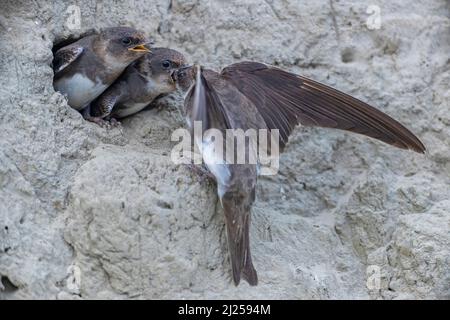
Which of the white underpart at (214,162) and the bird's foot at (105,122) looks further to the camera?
the bird's foot at (105,122)

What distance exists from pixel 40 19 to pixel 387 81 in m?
1.45

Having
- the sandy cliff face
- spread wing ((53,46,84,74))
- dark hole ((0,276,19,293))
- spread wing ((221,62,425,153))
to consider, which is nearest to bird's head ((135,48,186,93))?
the sandy cliff face

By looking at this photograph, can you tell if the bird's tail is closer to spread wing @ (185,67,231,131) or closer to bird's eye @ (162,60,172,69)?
spread wing @ (185,67,231,131)

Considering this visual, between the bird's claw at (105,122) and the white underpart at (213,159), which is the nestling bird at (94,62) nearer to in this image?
the bird's claw at (105,122)

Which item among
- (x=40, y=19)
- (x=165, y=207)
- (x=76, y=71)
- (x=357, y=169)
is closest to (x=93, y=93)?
(x=76, y=71)

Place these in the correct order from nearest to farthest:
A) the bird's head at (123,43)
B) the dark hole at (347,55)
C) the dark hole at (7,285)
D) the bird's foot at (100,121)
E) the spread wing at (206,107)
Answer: the dark hole at (7,285), the spread wing at (206,107), the bird's foot at (100,121), the bird's head at (123,43), the dark hole at (347,55)

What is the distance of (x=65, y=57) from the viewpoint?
4.01 meters

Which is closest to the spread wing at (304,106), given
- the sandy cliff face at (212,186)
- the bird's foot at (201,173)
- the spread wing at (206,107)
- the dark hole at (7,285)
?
the sandy cliff face at (212,186)

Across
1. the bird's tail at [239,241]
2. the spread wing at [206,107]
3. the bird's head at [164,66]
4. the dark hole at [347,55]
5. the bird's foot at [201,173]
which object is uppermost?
the dark hole at [347,55]

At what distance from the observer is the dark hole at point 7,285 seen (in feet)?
10.9

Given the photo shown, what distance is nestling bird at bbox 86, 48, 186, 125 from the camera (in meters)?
4.15

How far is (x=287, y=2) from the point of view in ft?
14.4

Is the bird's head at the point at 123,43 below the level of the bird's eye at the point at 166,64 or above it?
above
